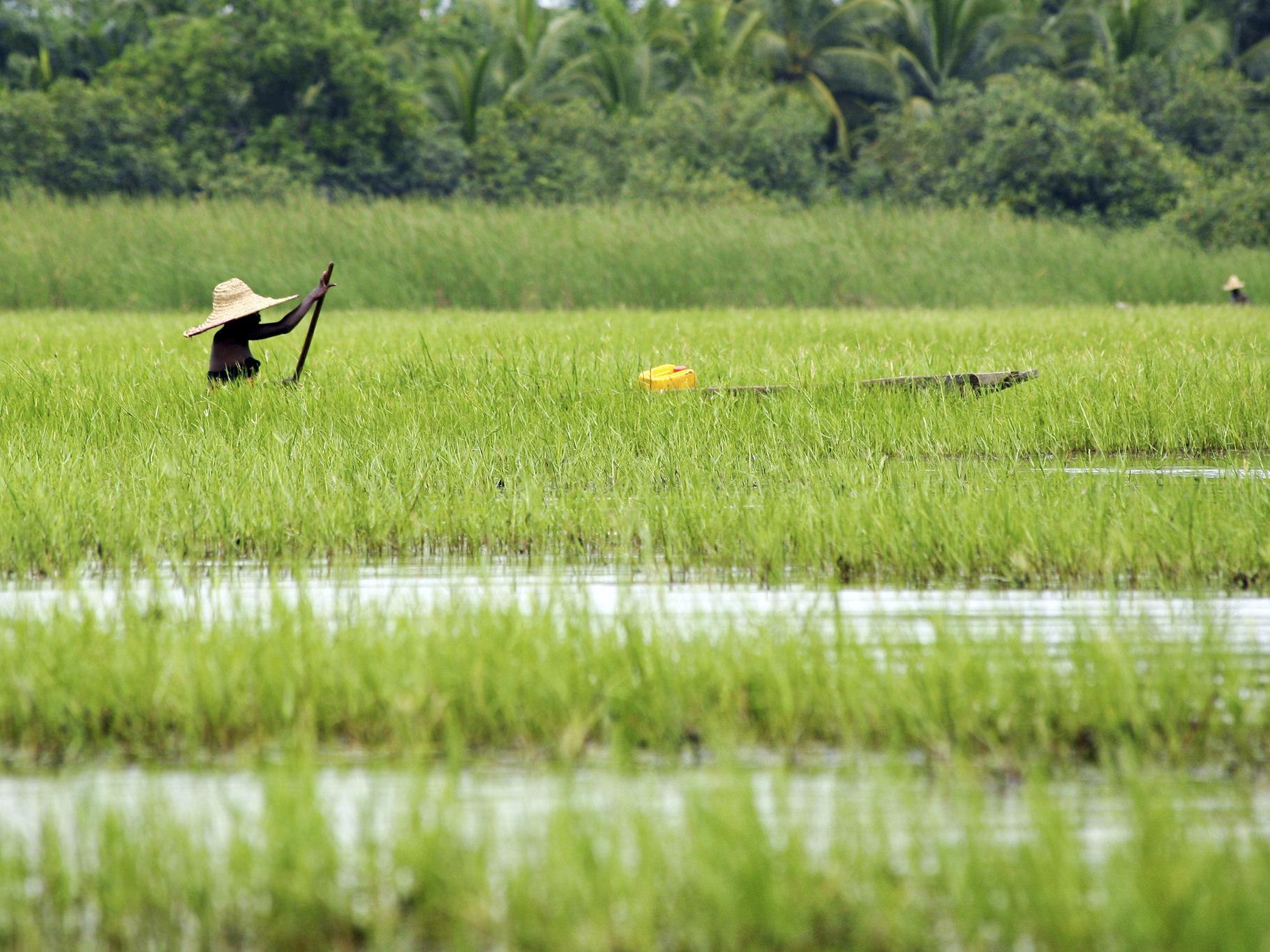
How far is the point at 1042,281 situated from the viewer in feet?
58.7

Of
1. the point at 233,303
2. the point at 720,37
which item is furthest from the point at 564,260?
the point at 720,37

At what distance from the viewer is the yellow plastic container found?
7.21m

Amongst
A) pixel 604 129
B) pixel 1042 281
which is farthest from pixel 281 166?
pixel 1042 281

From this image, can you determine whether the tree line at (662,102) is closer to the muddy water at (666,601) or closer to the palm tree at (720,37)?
the palm tree at (720,37)

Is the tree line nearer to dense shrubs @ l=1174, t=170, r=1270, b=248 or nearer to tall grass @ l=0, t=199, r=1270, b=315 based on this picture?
dense shrubs @ l=1174, t=170, r=1270, b=248

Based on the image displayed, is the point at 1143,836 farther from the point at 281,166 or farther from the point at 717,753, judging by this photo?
the point at 281,166

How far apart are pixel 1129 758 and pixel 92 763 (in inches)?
70.7

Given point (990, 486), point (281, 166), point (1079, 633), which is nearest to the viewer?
point (1079, 633)

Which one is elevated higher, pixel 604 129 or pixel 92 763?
pixel 604 129

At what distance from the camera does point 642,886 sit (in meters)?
1.97

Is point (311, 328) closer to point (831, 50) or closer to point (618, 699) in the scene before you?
point (618, 699)

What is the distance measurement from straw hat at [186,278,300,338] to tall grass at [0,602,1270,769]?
3635mm

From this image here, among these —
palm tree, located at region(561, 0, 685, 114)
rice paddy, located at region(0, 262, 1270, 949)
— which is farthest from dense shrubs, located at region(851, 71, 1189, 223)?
rice paddy, located at region(0, 262, 1270, 949)

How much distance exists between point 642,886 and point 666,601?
1.77 metres
